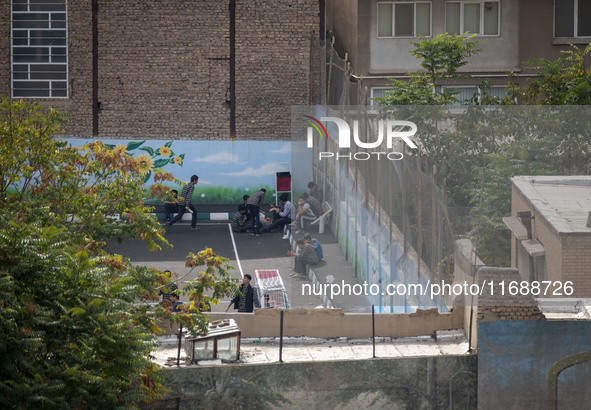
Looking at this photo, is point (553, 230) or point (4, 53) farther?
point (4, 53)

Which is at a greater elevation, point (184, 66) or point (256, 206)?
point (184, 66)

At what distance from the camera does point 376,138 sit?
1855 centimetres

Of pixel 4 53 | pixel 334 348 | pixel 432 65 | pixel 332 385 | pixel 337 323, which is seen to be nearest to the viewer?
pixel 332 385

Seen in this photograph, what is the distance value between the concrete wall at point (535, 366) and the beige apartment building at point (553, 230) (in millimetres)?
1836

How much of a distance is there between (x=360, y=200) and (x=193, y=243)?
919 centimetres

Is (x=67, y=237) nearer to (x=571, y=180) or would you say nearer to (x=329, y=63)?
(x=571, y=180)

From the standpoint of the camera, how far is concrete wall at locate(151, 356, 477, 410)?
18.7 meters

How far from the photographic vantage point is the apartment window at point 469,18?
32.0m

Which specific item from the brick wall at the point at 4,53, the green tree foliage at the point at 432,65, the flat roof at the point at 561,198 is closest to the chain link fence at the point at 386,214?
the flat roof at the point at 561,198

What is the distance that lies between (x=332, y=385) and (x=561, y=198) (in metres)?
5.01

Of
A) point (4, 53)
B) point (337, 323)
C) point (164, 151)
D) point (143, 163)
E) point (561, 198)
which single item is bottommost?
point (337, 323)

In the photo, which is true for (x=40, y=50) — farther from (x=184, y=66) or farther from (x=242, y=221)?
(x=242, y=221)

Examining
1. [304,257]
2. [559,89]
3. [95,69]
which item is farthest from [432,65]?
[95,69]

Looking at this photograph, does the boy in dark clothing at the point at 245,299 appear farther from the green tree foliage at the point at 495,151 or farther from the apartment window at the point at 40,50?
the apartment window at the point at 40,50
